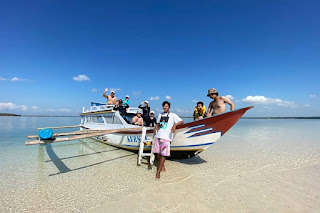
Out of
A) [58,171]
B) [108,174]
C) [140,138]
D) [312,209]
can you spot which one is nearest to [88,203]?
[108,174]

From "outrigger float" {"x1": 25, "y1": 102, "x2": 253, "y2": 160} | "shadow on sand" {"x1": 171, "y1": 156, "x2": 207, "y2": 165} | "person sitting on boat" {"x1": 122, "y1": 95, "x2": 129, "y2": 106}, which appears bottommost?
"shadow on sand" {"x1": 171, "y1": 156, "x2": 207, "y2": 165}

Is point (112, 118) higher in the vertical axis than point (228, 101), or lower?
lower

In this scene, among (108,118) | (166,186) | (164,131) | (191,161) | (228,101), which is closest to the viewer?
(166,186)

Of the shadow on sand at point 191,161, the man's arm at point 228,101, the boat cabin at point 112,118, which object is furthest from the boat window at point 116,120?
the man's arm at point 228,101

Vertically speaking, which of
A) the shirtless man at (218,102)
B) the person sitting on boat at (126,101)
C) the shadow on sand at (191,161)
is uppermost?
the person sitting on boat at (126,101)

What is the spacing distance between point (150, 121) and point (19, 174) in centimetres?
570

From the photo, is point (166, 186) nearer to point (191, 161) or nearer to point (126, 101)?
point (191, 161)

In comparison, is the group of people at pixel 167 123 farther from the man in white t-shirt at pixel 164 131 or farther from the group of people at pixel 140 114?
the group of people at pixel 140 114

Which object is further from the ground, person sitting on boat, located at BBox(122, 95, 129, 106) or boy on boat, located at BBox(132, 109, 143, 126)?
person sitting on boat, located at BBox(122, 95, 129, 106)

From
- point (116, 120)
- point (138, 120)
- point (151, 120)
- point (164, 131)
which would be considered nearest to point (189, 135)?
point (164, 131)

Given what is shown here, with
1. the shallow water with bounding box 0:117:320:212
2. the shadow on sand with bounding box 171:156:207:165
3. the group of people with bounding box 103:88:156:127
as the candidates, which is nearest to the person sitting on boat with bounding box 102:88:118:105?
the group of people with bounding box 103:88:156:127

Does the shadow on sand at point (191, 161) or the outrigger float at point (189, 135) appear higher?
the outrigger float at point (189, 135)

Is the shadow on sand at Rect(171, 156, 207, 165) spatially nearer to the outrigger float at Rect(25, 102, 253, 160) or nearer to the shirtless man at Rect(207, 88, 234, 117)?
the outrigger float at Rect(25, 102, 253, 160)

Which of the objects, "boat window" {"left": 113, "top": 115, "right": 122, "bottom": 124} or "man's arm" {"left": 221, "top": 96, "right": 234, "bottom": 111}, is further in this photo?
"boat window" {"left": 113, "top": 115, "right": 122, "bottom": 124}
